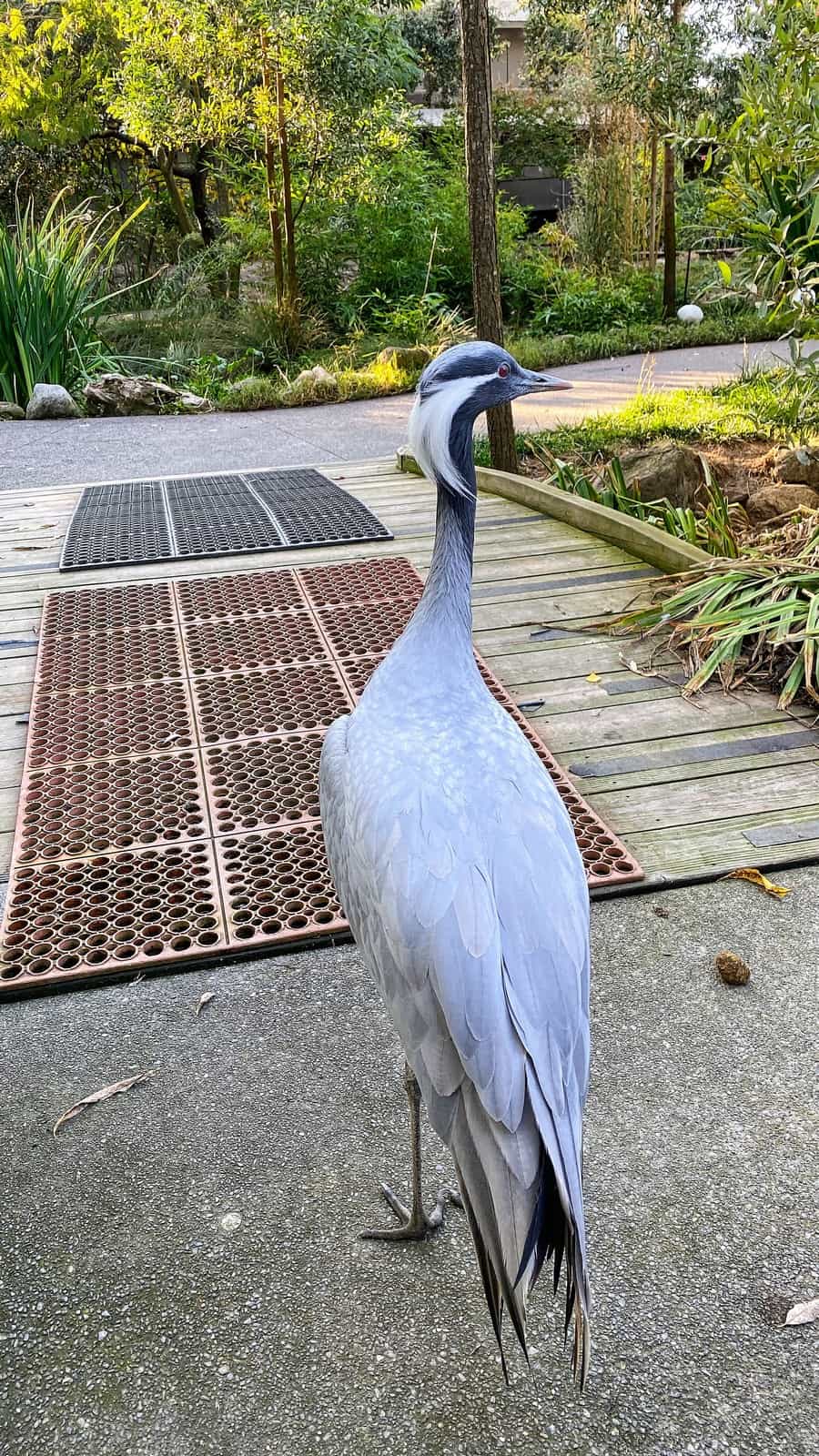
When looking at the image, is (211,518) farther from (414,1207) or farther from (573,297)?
(573,297)

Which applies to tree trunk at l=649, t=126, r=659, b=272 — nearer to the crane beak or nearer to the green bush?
the green bush

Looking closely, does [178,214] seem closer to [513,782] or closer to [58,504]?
[58,504]

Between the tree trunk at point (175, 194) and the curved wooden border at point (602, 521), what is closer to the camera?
the curved wooden border at point (602, 521)

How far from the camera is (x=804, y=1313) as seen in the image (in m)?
1.88

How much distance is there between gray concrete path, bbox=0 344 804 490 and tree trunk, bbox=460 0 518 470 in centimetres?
224

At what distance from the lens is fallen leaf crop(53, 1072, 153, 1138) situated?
7.69 ft

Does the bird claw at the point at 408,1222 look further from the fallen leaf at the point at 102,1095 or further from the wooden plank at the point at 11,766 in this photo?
the wooden plank at the point at 11,766

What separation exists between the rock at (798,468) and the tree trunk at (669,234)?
9021mm

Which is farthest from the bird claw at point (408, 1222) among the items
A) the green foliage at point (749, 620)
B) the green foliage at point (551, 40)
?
the green foliage at point (551, 40)

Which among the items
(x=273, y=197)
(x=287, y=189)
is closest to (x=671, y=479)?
(x=287, y=189)

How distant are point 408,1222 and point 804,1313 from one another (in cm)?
72

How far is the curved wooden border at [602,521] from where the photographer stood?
494cm

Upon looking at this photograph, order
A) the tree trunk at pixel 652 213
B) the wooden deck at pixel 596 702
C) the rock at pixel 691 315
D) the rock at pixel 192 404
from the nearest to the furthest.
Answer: the wooden deck at pixel 596 702 → the rock at pixel 192 404 → the rock at pixel 691 315 → the tree trunk at pixel 652 213

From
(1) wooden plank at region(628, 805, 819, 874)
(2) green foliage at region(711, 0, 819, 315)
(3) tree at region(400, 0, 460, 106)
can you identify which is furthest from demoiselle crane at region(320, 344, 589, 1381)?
(3) tree at region(400, 0, 460, 106)
